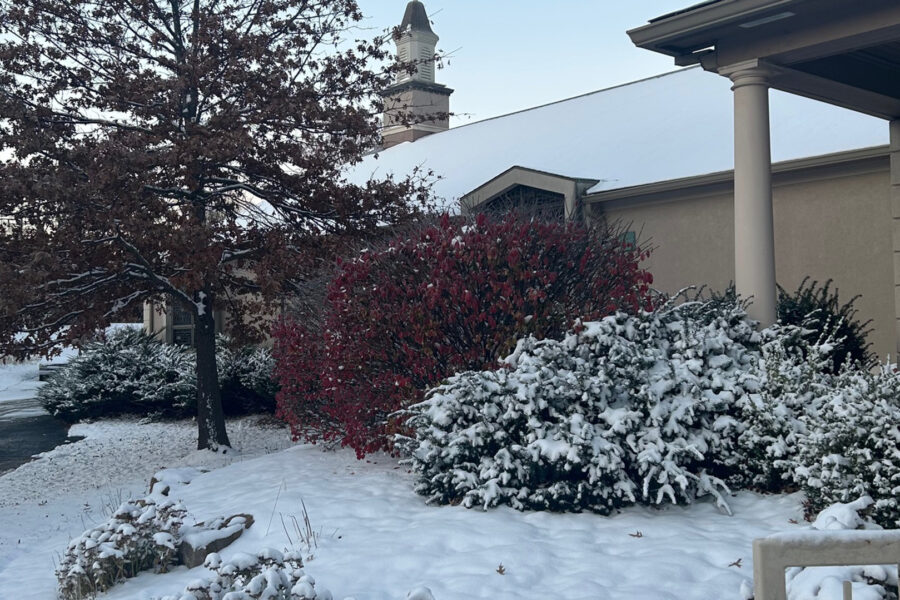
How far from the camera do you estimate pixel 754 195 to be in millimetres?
7492

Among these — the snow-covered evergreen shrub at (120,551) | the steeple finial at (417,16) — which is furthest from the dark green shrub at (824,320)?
the steeple finial at (417,16)

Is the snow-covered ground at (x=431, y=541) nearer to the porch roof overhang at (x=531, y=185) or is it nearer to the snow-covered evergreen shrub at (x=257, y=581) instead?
the snow-covered evergreen shrub at (x=257, y=581)

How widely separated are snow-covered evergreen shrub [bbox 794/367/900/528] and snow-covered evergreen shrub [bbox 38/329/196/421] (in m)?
12.2

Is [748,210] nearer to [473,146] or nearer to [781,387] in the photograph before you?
[781,387]

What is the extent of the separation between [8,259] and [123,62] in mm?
2891

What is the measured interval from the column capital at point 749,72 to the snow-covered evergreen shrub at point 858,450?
3.01m

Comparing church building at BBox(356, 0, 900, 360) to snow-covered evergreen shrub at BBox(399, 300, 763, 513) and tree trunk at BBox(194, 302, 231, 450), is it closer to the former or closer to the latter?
snow-covered evergreen shrub at BBox(399, 300, 763, 513)

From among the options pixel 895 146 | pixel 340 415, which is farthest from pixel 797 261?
pixel 340 415

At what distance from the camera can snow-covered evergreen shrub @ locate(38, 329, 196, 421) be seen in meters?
15.8

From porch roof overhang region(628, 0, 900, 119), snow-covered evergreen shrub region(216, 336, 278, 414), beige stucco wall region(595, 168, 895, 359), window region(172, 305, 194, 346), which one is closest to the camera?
porch roof overhang region(628, 0, 900, 119)

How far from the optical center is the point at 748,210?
750 centimetres

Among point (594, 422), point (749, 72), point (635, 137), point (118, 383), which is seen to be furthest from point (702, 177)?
point (118, 383)

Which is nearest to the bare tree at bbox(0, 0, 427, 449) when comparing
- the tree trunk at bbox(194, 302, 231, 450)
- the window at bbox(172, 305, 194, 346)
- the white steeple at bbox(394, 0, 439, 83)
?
the tree trunk at bbox(194, 302, 231, 450)

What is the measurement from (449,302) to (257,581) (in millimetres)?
3218
